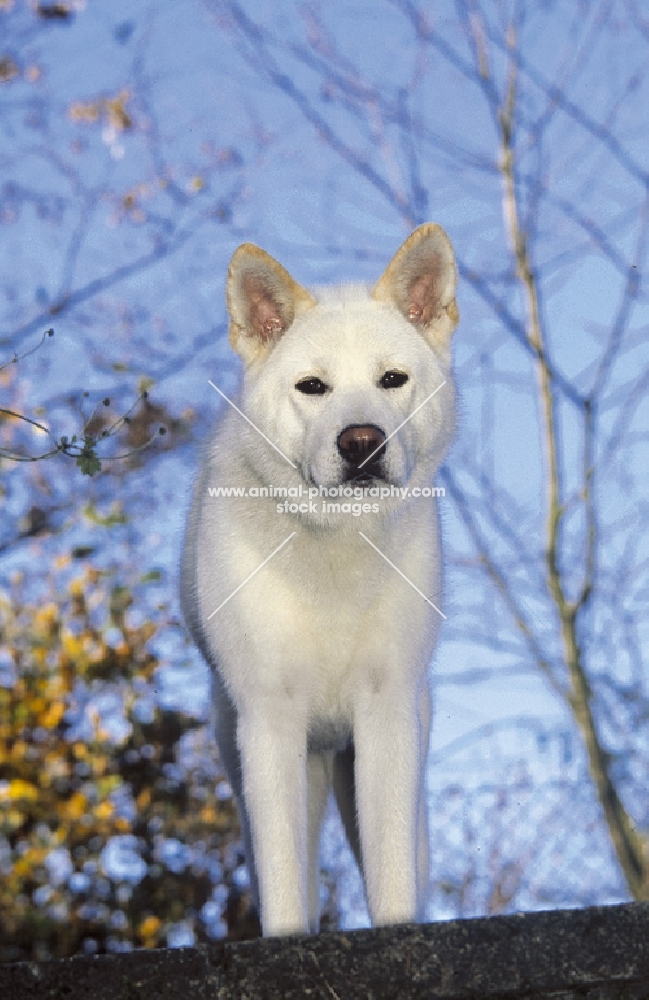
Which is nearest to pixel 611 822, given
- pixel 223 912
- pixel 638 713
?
pixel 638 713

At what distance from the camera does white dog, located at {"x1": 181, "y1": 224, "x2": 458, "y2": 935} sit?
10.9 feet

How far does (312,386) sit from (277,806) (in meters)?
1.29

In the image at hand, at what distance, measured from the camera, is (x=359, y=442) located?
323cm

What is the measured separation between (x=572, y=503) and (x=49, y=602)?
166 inches

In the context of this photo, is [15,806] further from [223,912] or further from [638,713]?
[638,713]

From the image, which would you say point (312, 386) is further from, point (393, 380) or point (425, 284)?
point (425, 284)

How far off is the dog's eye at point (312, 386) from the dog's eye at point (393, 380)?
7.2 inches

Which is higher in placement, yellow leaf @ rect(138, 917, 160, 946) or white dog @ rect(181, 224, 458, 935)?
white dog @ rect(181, 224, 458, 935)

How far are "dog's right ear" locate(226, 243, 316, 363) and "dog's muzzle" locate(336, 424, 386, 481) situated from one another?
28.9 inches

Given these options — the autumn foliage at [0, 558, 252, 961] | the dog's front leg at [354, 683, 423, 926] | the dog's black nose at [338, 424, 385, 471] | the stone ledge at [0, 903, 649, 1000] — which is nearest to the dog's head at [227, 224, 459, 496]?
the dog's black nose at [338, 424, 385, 471]

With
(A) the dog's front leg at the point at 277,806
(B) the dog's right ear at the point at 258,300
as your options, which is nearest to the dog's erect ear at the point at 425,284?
(B) the dog's right ear at the point at 258,300

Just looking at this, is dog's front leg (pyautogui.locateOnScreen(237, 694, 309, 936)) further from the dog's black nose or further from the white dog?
the dog's black nose

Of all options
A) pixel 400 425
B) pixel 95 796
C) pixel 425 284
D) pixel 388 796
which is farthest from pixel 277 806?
pixel 95 796

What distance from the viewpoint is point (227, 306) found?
3836 millimetres
